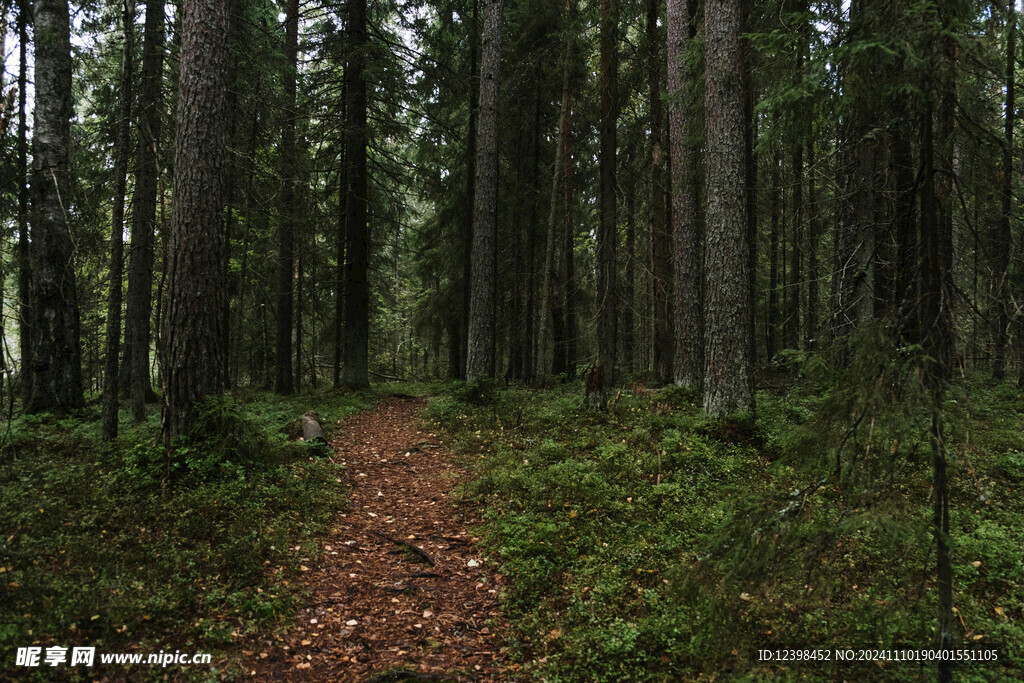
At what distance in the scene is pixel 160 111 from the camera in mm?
8297

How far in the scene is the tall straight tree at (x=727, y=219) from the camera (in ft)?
26.8

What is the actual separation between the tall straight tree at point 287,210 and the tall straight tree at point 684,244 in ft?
29.0

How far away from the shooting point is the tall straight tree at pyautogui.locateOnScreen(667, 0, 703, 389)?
11273mm

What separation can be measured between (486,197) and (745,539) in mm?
11116

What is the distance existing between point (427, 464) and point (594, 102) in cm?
1083

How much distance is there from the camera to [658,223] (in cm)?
1411

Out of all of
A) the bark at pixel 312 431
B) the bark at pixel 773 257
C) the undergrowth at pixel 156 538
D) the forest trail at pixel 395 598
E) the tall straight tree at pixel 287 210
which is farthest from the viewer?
the bark at pixel 773 257

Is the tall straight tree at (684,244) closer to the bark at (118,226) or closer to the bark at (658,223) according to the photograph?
the bark at (658,223)

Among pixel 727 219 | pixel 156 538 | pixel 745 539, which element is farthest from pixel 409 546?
pixel 727 219

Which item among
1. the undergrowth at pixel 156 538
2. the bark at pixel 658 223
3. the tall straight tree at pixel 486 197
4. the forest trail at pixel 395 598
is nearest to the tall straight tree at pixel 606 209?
the bark at pixel 658 223

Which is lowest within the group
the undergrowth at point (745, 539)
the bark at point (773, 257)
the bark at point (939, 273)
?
the undergrowth at point (745, 539)

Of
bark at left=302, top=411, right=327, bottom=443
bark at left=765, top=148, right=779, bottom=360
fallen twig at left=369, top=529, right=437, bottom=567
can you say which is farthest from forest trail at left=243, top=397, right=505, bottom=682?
bark at left=765, top=148, right=779, bottom=360

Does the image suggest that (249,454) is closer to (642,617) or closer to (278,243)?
(642,617)

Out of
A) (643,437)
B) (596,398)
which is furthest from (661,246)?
(643,437)
